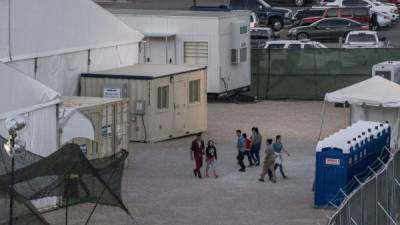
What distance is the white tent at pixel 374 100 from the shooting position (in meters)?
31.1

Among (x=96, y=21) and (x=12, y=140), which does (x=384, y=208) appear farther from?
(x=96, y=21)

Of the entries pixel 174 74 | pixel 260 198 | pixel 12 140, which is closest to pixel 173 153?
pixel 174 74

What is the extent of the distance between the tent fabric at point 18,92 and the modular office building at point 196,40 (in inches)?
528

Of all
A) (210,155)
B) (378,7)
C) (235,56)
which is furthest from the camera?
(378,7)

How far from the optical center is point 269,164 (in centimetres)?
2786

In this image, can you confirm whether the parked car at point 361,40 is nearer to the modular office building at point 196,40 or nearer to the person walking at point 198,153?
the modular office building at point 196,40

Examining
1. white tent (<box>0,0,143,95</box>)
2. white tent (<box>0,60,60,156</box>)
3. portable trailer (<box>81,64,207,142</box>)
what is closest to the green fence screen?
white tent (<box>0,0,143,95</box>)

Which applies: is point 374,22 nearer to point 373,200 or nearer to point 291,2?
point 291,2

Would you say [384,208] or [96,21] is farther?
[96,21]

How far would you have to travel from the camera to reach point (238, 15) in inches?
1604

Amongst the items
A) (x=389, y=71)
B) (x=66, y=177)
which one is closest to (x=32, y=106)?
(x=66, y=177)

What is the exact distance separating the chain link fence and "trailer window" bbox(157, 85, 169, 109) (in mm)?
8550

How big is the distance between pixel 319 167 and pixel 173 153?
7382mm

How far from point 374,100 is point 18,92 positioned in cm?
978
